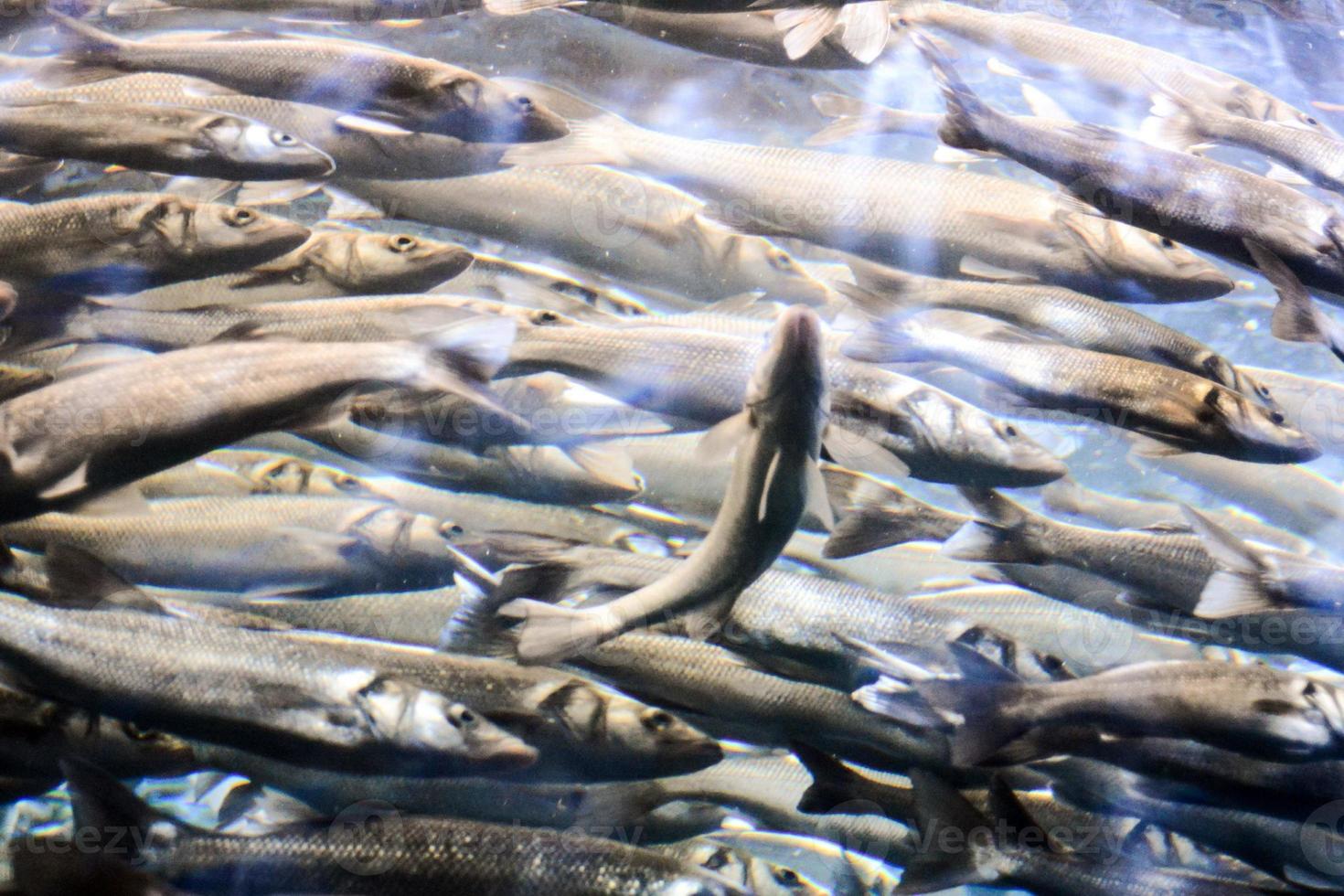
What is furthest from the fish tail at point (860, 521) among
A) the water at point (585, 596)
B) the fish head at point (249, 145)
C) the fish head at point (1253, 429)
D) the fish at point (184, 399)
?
the fish head at point (249, 145)

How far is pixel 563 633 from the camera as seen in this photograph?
1.92 metres

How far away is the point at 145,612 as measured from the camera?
2369 millimetres

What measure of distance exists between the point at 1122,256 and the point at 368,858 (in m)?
2.83

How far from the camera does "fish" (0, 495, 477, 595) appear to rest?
283 centimetres

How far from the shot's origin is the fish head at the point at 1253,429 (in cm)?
243

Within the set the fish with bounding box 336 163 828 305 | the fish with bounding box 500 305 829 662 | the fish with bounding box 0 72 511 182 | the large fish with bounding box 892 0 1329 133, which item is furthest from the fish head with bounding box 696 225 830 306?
the fish with bounding box 500 305 829 662

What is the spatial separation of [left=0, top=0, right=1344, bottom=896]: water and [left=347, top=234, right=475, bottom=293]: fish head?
0.07 feet

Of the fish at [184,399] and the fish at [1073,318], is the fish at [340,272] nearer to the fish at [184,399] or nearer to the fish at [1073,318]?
the fish at [184,399]

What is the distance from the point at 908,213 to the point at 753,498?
5.05 ft

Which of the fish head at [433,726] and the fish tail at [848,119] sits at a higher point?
the fish tail at [848,119]

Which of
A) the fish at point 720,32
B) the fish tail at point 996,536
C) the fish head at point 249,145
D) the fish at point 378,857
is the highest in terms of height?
the fish at point 720,32

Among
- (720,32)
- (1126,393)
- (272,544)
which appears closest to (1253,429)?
(1126,393)

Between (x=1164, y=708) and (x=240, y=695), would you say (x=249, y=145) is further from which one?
(x=1164, y=708)

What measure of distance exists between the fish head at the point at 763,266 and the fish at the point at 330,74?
111cm
